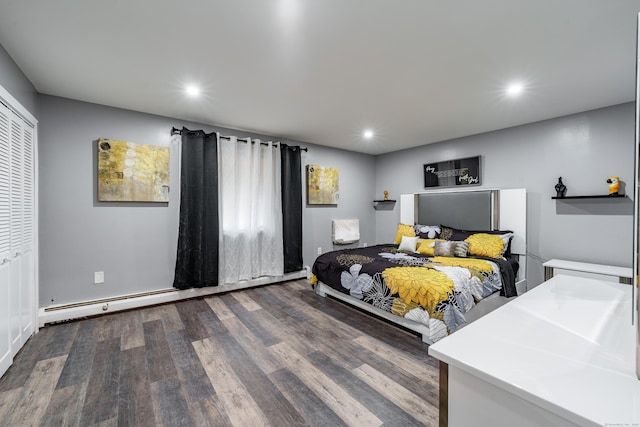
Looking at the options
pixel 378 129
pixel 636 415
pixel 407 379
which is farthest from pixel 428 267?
pixel 636 415

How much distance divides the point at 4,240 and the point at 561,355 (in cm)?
331

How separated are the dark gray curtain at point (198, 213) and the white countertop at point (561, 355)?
336 cm

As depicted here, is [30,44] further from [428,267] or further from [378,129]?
[428,267]

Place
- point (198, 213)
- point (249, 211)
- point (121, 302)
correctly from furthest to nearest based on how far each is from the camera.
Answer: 1. point (249, 211)
2. point (198, 213)
3. point (121, 302)

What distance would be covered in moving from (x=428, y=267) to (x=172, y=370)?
2489 mm

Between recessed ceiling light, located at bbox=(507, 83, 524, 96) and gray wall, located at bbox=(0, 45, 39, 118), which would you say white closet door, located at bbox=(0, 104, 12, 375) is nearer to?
gray wall, located at bbox=(0, 45, 39, 118)

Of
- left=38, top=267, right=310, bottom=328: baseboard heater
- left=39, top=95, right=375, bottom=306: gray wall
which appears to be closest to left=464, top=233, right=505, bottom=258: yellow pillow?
left=38, top=267, right=310, bottom=328: baseboard heater

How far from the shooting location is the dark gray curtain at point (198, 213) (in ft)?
11.3

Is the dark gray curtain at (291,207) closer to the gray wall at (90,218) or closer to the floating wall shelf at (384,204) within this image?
the gray wall at (90,218)

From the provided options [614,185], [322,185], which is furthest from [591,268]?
[322,185]

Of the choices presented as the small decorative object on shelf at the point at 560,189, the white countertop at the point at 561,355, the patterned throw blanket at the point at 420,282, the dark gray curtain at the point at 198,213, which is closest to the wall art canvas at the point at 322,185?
the patterned throw blanket at the point at 420,282

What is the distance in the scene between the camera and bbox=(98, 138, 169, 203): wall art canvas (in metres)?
3.01

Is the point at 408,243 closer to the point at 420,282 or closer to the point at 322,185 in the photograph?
the point at 420,282

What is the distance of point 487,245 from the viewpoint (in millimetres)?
3414
